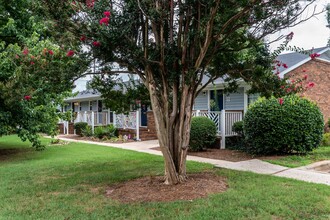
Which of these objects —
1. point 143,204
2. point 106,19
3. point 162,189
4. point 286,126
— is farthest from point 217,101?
point 106,19

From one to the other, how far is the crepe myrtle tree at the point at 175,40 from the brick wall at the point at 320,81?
8660 mm

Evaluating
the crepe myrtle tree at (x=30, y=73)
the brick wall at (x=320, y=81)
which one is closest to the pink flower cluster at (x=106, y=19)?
the crepe myrtle tree at (x=30, y=73)

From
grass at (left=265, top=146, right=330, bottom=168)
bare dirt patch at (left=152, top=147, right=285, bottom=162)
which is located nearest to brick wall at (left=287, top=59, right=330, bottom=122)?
grass at (left=265, top=146, right=330, bottom=168)

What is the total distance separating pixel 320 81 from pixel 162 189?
1171 cm

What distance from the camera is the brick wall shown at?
1357cm

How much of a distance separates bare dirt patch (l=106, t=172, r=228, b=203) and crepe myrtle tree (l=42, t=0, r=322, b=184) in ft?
0.90

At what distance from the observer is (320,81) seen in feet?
45.8

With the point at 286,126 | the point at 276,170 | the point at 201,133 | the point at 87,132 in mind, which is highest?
the point at 286,126

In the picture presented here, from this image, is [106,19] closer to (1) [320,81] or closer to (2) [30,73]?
(2) [30,73]

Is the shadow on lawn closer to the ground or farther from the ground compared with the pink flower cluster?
closer to the ground

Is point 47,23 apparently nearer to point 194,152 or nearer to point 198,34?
point 198,34

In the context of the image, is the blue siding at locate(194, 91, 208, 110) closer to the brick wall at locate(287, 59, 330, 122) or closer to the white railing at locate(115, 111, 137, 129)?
the white railing at locate(115, 111, 137, 129)

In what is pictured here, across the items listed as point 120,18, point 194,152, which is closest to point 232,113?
point 194,152

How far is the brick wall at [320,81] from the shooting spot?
13569 mm
